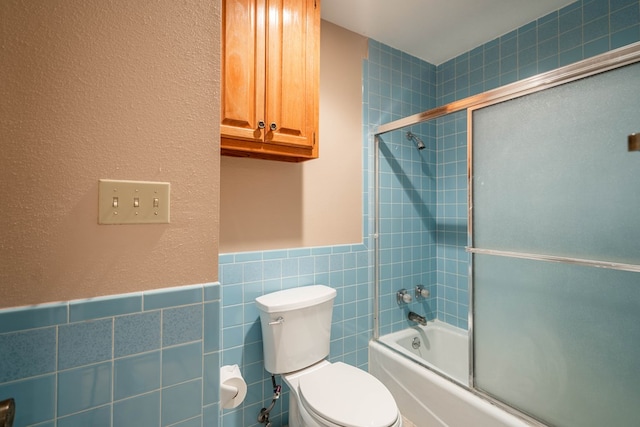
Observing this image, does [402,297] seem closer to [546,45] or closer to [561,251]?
[561,251]

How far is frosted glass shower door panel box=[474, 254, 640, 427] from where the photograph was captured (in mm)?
1029

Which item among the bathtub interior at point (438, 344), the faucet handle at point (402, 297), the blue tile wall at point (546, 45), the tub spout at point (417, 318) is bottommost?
the bathtub interior at point (438, 344)

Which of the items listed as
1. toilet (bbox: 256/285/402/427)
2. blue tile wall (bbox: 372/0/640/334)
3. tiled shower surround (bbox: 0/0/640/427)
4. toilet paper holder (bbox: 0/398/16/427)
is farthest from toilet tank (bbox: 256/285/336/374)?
toilet paper holder (bbox: 0/398/16/427)

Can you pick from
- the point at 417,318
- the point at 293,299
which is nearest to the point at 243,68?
the point at 293,299

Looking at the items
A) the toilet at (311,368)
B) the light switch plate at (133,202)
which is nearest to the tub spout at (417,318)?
the toilet at (311,368)

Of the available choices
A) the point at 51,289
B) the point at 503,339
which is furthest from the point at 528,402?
the point at 51,289

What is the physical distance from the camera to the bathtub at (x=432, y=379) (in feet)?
4.30

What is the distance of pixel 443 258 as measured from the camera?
2.26 metres

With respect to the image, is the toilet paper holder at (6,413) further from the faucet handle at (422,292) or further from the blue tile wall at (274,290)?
the faucet handle at (422,292)

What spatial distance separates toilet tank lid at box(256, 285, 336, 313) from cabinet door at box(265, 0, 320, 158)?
0.72m

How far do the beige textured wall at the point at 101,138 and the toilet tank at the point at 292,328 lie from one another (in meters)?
0.65

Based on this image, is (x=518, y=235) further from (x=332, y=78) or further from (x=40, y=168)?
(x=40, y=168)

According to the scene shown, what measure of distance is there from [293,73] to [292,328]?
1.22 meters

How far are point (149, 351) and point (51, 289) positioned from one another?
0.26 metres
